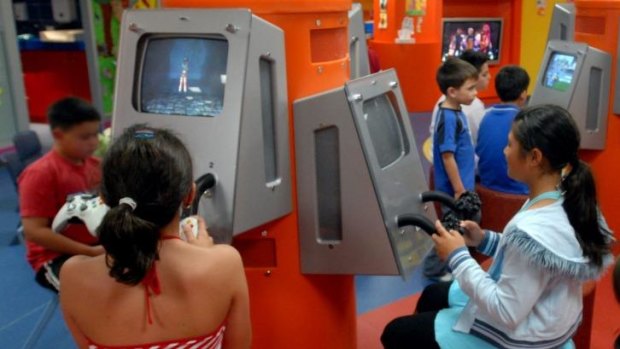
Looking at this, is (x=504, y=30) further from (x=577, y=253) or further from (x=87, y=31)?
(x=577, y=253)

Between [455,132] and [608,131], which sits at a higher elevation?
[455,132]

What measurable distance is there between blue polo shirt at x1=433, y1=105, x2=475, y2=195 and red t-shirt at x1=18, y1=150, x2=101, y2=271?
1.74 m

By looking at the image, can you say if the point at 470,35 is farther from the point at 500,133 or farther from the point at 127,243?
the point at 127,243

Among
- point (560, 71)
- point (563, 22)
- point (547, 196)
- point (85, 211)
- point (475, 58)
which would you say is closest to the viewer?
point (547, 196)

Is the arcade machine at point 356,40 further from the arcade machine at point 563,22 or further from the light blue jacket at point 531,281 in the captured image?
the light blue jacket at point 531,281

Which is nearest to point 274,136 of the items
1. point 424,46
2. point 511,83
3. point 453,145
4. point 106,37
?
point 453,145

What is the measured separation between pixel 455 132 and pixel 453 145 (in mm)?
73

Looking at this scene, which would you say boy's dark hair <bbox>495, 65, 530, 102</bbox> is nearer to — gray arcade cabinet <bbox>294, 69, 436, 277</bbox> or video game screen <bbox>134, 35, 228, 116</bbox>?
gray arcade cabinet <bbox>294, 69, 436, 277</bbox>

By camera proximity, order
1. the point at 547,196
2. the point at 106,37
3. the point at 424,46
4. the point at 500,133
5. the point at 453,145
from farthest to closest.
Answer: the point at 106,37 → the point at 424,46 → the point at 500,133 → the point at 453,145 → the point at 547,196

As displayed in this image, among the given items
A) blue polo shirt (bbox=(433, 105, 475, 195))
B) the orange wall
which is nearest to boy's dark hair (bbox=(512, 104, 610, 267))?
blue polo shirt (bbox=(433, 105, 475, 195))

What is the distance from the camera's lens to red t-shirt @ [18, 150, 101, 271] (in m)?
2.60

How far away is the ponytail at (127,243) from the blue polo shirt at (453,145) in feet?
7.56

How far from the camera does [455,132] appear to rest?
11.5 feet

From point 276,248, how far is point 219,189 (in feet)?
1.36
